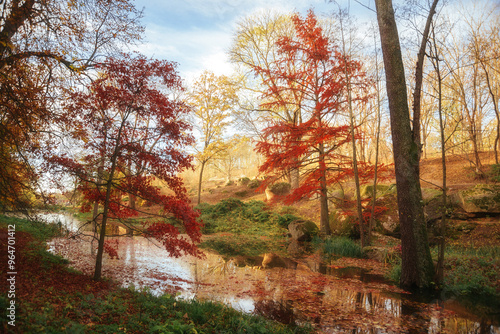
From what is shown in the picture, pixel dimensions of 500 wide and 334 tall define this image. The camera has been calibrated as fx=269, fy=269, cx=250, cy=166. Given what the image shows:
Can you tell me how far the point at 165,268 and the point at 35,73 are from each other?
5.71m

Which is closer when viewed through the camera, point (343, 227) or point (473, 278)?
point (473, 278)

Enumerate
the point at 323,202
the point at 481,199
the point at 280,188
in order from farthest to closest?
the point at 280,188
the point at 323,202
the point at 481,199

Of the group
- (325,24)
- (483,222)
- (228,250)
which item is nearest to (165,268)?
(228,250)

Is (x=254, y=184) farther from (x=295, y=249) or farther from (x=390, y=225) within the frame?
(x=390, y=225)

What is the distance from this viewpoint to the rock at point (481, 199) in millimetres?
9484

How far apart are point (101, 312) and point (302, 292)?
3923 mm

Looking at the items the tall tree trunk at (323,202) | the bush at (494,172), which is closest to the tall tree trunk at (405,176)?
the tall tree trunk at (323,202)

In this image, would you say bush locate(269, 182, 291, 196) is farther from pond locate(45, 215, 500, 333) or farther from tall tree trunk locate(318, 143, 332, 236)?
pond locate(45, 215, 500, 333)

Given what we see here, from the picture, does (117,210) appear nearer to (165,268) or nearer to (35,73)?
(165,268)

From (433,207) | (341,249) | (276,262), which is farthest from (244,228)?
(433,207)

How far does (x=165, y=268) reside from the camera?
7559mm

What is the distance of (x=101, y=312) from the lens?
11.2 feet

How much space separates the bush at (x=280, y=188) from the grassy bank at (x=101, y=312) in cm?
1584

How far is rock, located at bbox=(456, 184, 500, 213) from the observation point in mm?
9484
